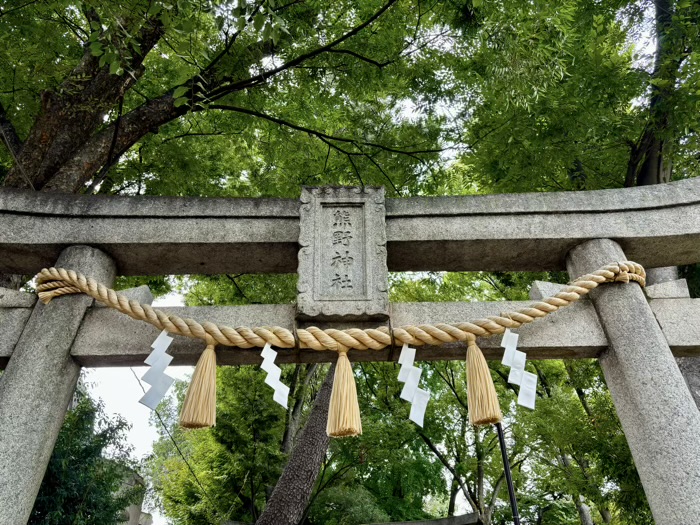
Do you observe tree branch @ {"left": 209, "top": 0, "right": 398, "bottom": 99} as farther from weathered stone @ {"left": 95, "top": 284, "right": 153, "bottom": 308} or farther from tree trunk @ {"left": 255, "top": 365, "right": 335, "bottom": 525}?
tree trunk @ {"left": 255, "top": 365, "right": 335, "bottom": 525}

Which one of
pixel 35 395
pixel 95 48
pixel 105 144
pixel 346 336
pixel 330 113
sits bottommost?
pixel 35 395

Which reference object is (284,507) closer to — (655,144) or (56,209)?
(56,209)

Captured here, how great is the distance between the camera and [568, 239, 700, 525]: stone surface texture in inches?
94.0

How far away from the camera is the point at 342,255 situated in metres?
3.05

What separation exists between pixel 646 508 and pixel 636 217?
412cm

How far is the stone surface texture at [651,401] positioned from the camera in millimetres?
2387

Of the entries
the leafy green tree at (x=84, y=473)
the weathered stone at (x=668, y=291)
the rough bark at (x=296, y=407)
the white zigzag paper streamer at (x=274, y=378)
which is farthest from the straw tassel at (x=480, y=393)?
the rough bark at (x=296, y=407)

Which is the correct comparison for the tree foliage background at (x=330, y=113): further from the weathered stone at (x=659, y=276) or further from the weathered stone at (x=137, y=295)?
the weathered stone at (x=137, y=295)

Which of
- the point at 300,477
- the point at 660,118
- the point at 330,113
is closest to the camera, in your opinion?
the point at 660,118

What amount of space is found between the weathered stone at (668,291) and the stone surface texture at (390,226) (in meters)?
0.25

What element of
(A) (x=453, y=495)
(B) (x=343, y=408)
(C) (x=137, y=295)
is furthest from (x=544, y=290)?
(A) (x=453, y=495)

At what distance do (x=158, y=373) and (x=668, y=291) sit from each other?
3.12 metres

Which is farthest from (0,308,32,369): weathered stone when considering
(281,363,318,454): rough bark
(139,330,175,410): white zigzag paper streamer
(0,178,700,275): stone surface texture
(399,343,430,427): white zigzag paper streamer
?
(281,363,318,454): rough bark

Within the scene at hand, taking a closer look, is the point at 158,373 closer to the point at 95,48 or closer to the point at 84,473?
the point at 95,48
